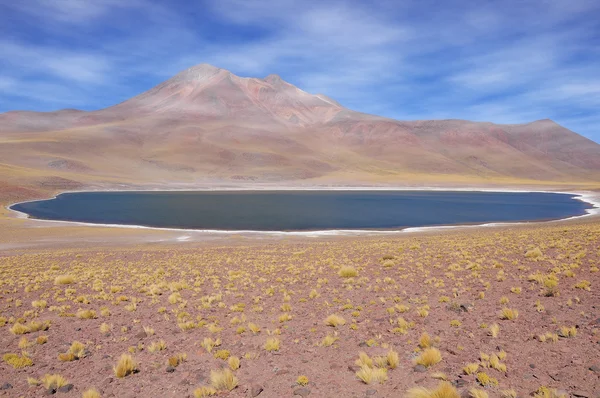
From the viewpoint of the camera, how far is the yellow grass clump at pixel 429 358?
21.6 ft

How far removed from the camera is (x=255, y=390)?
607 cm

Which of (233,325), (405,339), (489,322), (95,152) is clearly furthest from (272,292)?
(95,152)

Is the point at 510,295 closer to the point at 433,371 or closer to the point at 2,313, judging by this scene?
the point at 433,371

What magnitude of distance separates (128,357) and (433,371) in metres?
5.33

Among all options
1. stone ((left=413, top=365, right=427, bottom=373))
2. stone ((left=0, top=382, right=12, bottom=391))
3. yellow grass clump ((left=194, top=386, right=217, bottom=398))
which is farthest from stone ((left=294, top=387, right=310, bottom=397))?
stone ((left=0, top=382, right=12, bottom=391))

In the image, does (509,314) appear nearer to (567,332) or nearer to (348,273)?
(567,332)

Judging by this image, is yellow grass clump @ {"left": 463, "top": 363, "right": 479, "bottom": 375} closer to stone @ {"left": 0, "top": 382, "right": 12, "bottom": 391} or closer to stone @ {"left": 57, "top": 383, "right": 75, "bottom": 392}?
stone @ {"left": 57, "top": 383, "right": 75, "bottom": 392}

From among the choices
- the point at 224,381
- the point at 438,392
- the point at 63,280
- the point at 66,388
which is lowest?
the point at 66,388

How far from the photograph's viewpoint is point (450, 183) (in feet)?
527

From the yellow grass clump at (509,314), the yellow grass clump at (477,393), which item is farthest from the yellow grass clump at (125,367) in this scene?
the yellow grass clump at (509,314)

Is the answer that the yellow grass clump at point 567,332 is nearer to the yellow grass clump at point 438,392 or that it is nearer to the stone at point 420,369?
the stone at point 420,369

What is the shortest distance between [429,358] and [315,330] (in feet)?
9.11

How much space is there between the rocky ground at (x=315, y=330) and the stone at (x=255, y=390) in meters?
0.03

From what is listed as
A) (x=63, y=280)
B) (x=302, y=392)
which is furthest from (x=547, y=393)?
(x=63, y=280)
